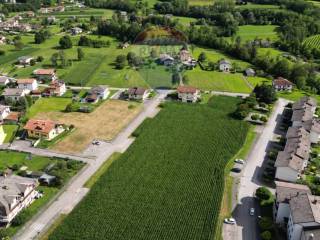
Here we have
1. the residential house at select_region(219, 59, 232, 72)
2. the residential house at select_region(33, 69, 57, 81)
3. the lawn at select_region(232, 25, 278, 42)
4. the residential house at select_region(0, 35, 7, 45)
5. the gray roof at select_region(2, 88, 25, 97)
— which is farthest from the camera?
the lawn at select_region(232, 25, 278, 42)

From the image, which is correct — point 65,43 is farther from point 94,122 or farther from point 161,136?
point 161,136

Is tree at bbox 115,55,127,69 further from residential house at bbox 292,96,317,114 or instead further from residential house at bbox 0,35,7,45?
residential house at bbox 292,96,317,114

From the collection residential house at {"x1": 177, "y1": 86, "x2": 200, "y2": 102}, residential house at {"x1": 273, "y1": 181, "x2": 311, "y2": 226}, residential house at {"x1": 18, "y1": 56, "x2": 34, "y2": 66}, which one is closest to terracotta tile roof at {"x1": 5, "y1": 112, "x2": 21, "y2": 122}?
residential house at {"x1": 177, "y1": 86, "x2": 200, "y2": 102}

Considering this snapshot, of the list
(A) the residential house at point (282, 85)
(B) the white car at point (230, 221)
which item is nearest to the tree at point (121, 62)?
(A) the residential house at point (282, 85)

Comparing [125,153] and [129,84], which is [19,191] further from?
[129,84]

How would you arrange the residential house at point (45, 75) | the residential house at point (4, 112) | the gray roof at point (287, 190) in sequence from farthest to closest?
the residential house at point (45, 75) → the residential house at point (4, 112) → the gray roof at point (287, 190)

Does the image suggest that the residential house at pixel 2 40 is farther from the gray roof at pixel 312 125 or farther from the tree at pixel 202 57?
the gray roof at pixel 312 125

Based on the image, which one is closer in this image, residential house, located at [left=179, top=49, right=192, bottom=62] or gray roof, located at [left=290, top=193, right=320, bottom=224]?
gray roof, located at [left=290, top=193, right=320, bottom=224]

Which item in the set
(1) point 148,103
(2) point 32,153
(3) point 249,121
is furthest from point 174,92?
(2) point 32,153
